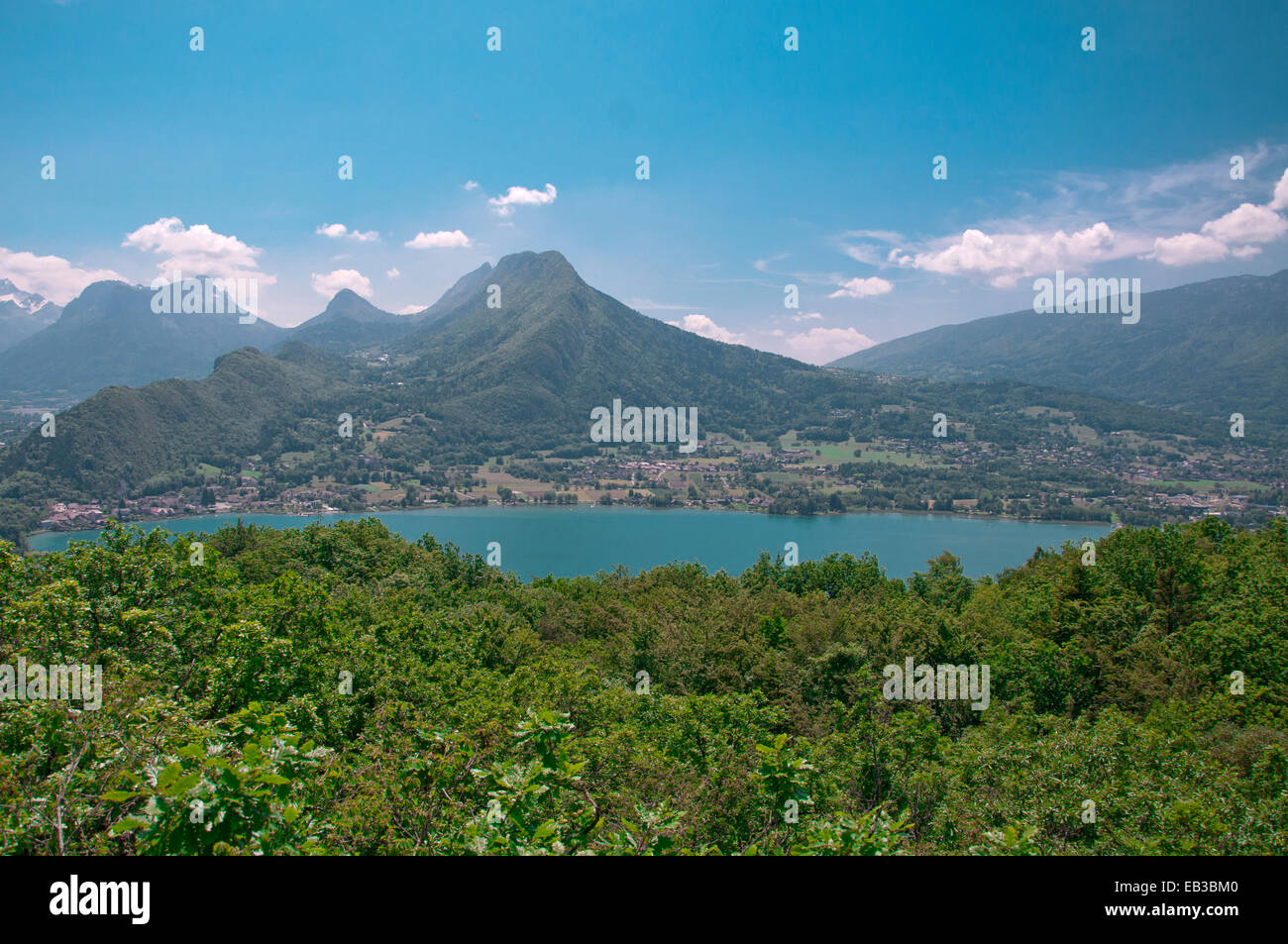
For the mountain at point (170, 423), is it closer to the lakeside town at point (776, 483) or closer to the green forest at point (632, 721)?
the lakeside town at point (776, 483)

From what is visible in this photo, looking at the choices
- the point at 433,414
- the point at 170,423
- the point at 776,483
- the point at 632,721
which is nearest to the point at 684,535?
the point at 776,483

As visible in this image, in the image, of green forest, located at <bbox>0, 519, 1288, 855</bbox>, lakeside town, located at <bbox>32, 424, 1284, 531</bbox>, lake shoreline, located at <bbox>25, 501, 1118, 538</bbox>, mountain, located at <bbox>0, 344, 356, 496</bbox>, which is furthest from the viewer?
lakeside town, located at <bbox>32, 424, 1284, 531</bbox>

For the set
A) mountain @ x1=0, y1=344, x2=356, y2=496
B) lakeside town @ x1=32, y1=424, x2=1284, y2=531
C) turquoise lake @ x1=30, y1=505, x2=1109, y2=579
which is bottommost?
turquoise lake @ x1=30, y1=505, x2=1109, y2=579

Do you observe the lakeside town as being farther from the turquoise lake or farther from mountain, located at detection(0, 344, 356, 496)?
mountain, located at detection(0, 344, 356, 496)

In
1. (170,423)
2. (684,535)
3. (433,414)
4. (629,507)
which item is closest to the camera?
(684,535)

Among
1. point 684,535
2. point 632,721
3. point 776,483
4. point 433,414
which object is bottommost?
point 684,535

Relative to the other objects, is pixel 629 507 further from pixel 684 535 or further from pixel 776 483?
pixel 776 483

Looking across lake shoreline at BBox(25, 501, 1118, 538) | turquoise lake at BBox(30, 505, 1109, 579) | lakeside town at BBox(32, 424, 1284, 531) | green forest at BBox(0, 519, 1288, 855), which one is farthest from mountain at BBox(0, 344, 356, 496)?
green forest at BBox(0, 519, 1288, 855)
